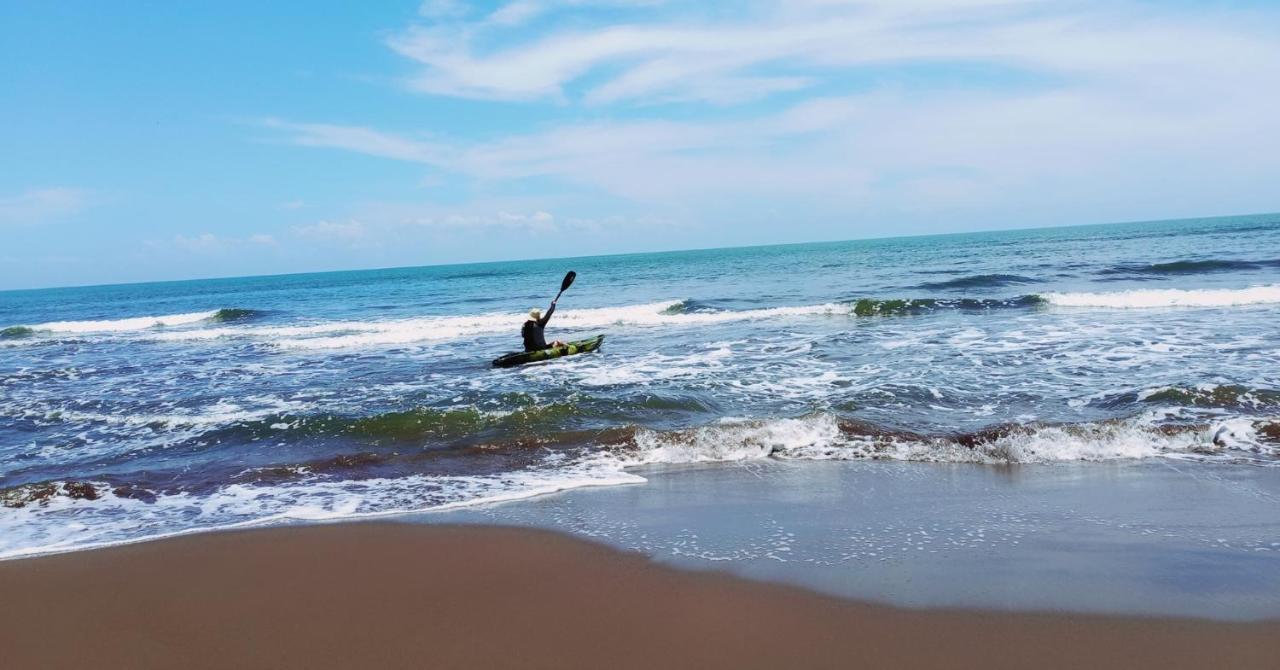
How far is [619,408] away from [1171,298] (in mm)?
16970

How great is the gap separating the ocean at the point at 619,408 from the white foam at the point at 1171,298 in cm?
15

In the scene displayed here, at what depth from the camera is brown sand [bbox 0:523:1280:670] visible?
146 inches

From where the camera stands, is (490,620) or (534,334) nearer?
(490,620)

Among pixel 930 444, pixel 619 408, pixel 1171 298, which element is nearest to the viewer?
pixel 930 444

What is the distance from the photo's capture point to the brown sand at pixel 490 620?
370 centimetres

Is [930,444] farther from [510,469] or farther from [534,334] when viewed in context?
[534,334]

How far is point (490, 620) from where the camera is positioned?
4246mm

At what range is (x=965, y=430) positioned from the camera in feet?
25.9

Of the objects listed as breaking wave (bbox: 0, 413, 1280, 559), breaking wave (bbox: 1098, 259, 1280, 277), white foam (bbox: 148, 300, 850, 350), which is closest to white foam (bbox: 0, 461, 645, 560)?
breaking wave (bbox: 0, 413, 1280, 559)

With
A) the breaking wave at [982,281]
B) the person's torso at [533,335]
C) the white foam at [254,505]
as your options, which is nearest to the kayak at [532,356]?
the person's torso at [533,335]

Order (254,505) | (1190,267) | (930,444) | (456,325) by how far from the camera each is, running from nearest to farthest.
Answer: (254,505), (930,444), (456,325), (1190,267)

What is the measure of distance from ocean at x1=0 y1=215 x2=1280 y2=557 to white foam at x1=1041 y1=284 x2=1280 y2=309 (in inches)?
6.0

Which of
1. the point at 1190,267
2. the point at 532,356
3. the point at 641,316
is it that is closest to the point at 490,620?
the point at 532,356

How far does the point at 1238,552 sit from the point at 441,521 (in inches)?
212
